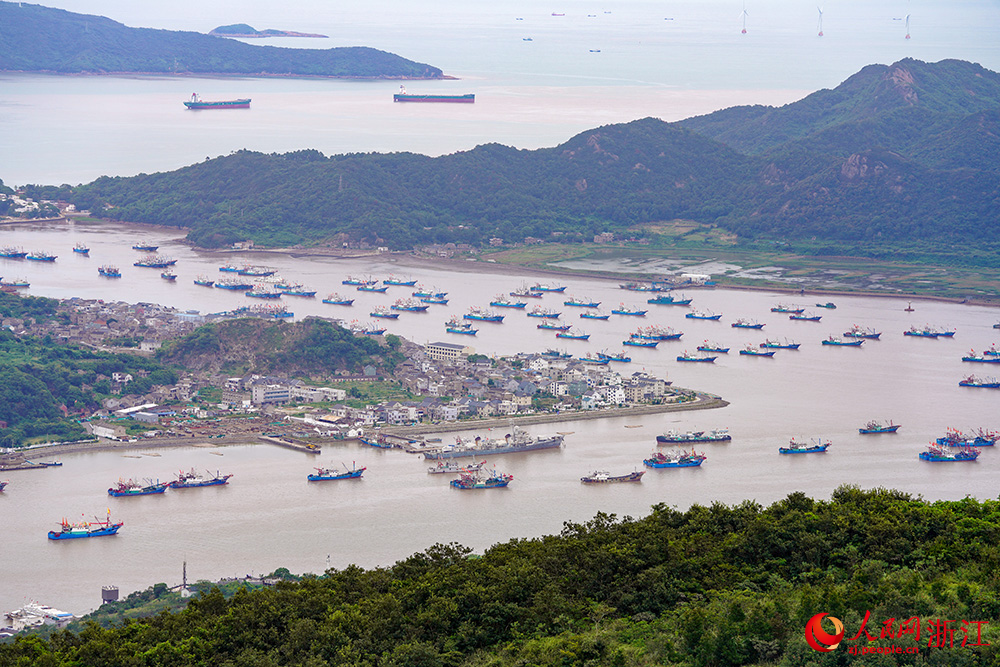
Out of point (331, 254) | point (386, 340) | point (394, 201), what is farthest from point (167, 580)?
point (394, 201)

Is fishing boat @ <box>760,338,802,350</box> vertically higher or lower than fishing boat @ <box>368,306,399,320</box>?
lower

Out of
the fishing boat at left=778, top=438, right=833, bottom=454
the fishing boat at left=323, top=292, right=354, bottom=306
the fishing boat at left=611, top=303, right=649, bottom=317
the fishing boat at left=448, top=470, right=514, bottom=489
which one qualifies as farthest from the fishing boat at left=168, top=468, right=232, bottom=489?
the fishing boat at left=611, top=303, right=649, bottom=317

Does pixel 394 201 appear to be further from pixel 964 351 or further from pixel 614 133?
pixel 964 351

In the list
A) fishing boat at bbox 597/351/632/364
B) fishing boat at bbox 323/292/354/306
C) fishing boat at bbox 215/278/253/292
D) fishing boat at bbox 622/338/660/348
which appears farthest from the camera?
fishing boat at bbox 215/278/253/292

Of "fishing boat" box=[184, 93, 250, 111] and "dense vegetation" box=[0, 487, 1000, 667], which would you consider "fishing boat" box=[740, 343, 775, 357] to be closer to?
"dense vegetation" box=[0, 487, 1000, 667]

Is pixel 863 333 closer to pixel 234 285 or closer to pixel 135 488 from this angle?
pixel 234 285

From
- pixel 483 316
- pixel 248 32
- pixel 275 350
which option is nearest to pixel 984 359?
pixel 483 316
